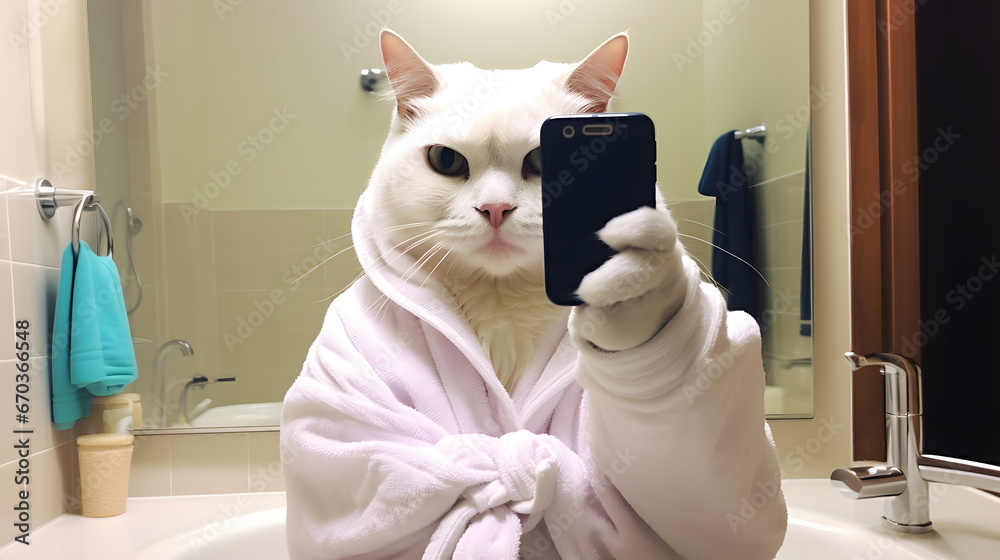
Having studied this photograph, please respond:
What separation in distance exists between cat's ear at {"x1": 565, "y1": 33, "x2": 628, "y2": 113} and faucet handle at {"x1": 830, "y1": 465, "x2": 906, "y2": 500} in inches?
25.9

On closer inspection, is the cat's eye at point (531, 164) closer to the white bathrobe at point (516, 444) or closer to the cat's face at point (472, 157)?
the cat's face at point (472, 157)

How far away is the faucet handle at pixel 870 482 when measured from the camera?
0.89 metres

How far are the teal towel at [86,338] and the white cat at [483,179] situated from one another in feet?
2.35

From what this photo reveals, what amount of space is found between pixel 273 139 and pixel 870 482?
3.73ft

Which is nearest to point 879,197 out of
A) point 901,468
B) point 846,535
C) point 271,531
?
point 901,468

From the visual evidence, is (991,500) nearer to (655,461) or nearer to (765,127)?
(765,127)

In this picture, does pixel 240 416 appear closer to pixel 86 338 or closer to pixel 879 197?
pixel 86 338

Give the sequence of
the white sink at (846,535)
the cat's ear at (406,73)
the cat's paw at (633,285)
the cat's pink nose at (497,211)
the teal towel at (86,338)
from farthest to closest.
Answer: the teal towel at (86,338), the white sink at (846,535), the cat's ear at (406,73), the cat's pink nose at (497,211), the cat's paw at (633,285)

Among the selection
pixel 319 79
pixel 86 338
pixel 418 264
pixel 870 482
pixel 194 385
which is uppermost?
pixel 319 79

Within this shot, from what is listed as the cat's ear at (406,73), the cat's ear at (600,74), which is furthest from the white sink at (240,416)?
the cat's ear at (600,74)

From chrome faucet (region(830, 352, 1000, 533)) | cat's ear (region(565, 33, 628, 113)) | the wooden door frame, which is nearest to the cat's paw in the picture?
cat's ear (region(565, 33, 628, 113))

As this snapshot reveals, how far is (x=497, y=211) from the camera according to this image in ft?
1.81

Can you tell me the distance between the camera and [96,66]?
3.89 feet

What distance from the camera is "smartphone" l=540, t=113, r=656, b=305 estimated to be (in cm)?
42
